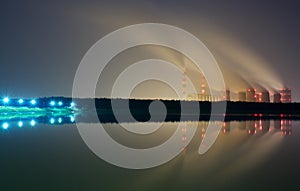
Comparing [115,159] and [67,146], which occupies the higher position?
[67,146]

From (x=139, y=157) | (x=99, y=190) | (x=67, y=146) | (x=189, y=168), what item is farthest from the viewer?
(x=67, y=146)

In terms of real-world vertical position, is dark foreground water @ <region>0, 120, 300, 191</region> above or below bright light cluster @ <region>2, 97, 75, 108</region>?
below

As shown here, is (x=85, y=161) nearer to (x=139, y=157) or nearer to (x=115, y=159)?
(x=115, y=159)

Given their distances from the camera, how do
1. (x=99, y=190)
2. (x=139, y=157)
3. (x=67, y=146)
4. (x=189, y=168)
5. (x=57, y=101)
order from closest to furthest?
1. (x=99, y=190)
2. (x=189, y=168)
3. (x=139, y=157)
4. (x=67, y=146)
5. (x=57, y=101)

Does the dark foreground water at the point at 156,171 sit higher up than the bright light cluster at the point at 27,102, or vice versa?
the bright light cluster at the point at 27,102

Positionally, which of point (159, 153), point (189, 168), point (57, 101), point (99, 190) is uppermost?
point (57, 101)

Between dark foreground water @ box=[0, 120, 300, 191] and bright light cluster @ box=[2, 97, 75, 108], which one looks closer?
dark foreground water @ box=[0, 120, 300, 191]

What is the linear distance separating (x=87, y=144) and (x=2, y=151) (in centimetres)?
298

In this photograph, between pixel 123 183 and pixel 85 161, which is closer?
pixel 123 183

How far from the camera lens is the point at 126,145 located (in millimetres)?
11945

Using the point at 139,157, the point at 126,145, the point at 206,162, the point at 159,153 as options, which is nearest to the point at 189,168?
the point at 206,162

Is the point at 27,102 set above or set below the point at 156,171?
above

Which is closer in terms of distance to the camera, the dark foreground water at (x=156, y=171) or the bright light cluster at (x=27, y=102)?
the dark foreground water at (x=156, y=171)

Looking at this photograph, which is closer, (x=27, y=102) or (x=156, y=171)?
(x=156, y=171)
